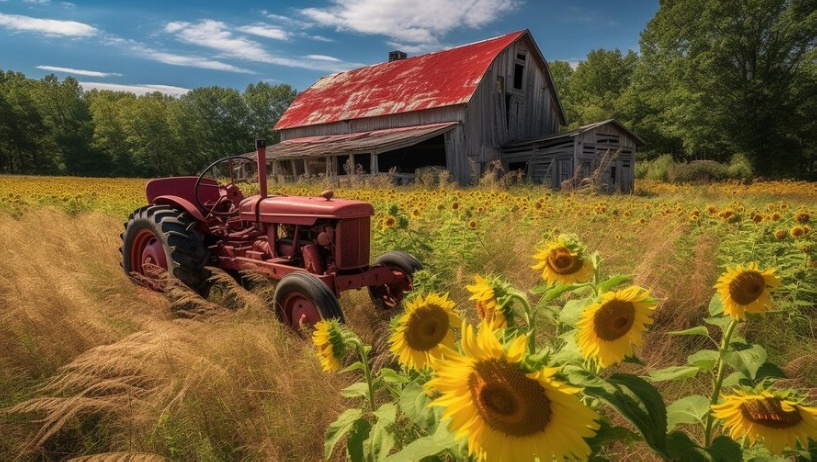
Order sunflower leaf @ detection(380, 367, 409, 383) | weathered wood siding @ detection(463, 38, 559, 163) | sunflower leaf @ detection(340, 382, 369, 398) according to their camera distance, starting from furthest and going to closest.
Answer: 1. weathered wood siding @ detection(463, 38, 559, 163)
2. sunflower leaf @ detection(340, 382, 369, 398)
3. sunflower leaf @ detection(380, 367, 409, 383)

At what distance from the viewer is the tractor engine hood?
3.57 meters

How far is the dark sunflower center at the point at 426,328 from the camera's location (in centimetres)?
132

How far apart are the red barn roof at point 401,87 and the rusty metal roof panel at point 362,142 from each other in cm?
92

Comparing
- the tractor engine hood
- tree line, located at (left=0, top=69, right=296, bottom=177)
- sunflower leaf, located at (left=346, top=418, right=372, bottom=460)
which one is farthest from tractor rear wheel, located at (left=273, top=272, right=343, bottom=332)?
tree line, located at (left=0, top=69, right=296, bottom=177)

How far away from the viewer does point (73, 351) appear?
3.12m

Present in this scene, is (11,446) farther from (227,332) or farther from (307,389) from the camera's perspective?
(307,389)

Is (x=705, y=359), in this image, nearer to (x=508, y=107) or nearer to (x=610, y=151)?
(x=610, y=151)

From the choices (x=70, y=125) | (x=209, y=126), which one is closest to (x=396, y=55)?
(x=209, y=126)

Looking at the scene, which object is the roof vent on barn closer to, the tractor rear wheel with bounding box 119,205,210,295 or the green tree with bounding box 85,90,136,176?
the tractor rear wheel with bounding box 119,205,210,295

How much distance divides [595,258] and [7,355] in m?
3.63

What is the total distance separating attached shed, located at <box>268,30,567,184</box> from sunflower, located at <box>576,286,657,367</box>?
15.7 metres

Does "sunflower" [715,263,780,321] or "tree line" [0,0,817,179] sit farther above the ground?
"tree line" [0,0,817,179]

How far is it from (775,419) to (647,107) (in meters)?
41.2

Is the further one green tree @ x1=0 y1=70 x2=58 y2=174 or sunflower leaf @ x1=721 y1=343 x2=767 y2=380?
green tree @ x1=0 y1=70 x2=58 y2=174
